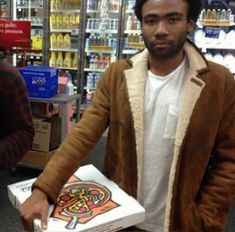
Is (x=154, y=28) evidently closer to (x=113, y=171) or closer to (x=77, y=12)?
(x=113, y=171)

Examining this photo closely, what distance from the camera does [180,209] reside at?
3.77 feet

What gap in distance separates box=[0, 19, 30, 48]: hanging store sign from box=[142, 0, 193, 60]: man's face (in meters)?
2.25

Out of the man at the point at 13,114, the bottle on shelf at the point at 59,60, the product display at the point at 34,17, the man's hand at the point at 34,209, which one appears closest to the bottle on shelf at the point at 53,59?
the bottle on shelf at the point at 59,60

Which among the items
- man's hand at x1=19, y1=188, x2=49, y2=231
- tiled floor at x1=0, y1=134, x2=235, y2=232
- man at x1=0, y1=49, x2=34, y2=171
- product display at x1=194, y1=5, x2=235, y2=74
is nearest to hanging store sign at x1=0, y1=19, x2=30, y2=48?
tiled floor at x1=0, y1=134, x2=235, y2=232

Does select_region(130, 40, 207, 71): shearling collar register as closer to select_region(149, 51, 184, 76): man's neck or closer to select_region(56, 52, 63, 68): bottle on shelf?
select_region(149, 51, 184, 76): man's neck

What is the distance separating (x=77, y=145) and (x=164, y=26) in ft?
1.52

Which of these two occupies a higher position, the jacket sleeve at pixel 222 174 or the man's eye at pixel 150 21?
the man's eye at pixel 150 21

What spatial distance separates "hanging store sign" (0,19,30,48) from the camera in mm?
3117

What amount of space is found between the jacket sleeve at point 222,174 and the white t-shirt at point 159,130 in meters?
0.14

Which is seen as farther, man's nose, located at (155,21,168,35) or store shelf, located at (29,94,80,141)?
store shelf, located at (29,94,80,141)

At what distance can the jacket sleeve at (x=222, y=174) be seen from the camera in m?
1.12

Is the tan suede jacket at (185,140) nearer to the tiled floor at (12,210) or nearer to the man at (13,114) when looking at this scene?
the man at (13,114)

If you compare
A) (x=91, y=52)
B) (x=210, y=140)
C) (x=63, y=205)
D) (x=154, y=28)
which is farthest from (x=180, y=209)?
(x=91, y=52)

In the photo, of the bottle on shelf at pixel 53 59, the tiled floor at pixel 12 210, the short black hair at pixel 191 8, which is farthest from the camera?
the bottle on shelf at pixel 53 59
